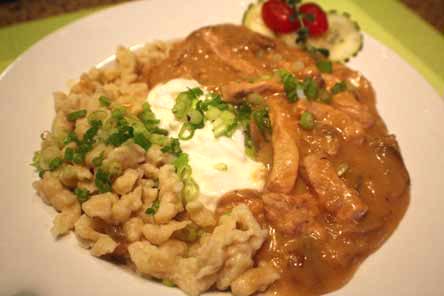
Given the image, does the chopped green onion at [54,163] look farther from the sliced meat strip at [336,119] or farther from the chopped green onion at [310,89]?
the chopped green onion at [310,89]

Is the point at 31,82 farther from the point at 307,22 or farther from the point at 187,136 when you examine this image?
the point at 307,22

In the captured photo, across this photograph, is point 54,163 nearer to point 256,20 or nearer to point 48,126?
point 48,126

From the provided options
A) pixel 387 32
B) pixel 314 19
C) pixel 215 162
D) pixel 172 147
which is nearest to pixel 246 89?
pixel 215 162

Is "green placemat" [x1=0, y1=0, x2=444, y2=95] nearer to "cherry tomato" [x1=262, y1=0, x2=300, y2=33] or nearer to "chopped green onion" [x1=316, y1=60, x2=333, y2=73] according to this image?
"cherry tomato" [x1=262, y1=0, x2=300, y2=33]

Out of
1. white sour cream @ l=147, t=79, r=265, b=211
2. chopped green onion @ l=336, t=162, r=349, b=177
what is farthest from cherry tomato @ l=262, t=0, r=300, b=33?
chopped green onion @ l=336, t=162, r=349, b=177

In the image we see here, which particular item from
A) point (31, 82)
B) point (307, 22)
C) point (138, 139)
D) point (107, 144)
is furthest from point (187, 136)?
point (307, 22)

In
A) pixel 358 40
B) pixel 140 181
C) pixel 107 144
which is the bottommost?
pixel 140 181
